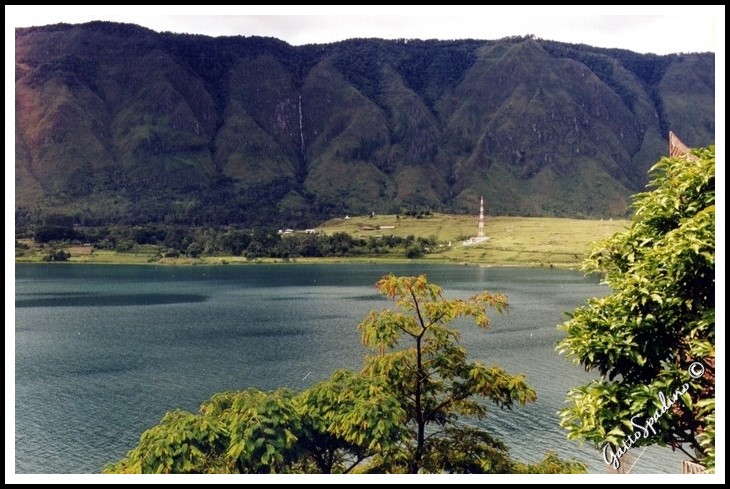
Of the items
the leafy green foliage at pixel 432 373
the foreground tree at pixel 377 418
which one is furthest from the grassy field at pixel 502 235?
the foreground tree at pixel 377 418

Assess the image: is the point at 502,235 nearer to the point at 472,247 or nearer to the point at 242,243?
the point at 472,247

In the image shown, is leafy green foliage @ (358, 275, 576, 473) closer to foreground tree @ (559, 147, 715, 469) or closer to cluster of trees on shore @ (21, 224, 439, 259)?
foreground tree @ (559, 147, 715, 469)

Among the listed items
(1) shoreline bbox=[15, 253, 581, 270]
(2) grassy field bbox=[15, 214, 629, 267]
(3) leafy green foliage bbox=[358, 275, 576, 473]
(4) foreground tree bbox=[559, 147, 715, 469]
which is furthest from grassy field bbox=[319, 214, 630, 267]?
(4) foreground tree bbox=[559, 147, 715, 469]

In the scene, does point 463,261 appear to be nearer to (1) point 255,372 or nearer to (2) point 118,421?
(1) point 255,372

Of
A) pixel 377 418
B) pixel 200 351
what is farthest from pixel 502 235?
pixel 377 418

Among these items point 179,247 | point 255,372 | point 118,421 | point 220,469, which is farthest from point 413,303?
point 179,247
